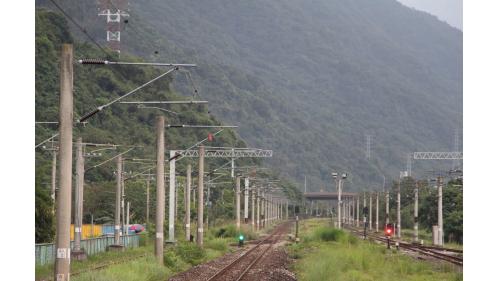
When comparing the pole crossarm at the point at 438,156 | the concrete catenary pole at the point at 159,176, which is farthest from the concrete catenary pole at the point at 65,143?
the pole crossarm at the point at 438,156

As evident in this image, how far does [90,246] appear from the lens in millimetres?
56000

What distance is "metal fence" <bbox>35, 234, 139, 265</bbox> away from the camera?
1703 inches

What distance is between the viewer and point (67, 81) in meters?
23.7

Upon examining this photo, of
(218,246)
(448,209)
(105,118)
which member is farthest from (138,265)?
(105,118)

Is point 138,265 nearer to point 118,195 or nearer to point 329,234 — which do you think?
point 118,195

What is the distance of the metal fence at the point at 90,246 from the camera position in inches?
1703

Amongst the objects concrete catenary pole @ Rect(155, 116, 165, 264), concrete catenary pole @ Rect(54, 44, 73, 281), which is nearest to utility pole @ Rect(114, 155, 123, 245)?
concrete catenary pole @ Rect(155, 116, 165, 264)

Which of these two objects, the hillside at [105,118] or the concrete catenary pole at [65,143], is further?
the hillside at [105,118]

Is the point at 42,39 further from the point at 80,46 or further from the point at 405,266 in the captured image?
the point at 405,266

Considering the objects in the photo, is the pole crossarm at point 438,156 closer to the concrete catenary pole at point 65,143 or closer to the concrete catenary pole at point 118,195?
the concrete catenary pole at point 118,195
